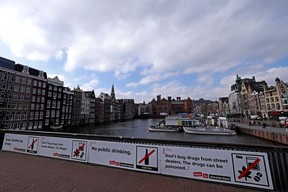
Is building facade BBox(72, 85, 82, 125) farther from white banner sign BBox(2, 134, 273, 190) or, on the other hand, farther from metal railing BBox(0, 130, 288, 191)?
metal railing BBox(0, 130, 288, 191)

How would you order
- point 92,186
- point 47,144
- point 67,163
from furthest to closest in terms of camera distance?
point 47,144 → point 67,163 → point 92,186

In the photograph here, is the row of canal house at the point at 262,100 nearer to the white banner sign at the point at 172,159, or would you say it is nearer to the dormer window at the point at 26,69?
the white banner sign at the point at 172,159

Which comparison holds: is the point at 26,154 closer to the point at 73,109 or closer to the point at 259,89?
the point at 73,109

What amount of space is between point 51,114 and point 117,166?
51.8 meters

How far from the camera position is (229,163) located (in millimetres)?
4992

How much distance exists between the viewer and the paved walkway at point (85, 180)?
4.67 metres

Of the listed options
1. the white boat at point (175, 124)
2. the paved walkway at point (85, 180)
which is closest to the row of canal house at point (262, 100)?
the white boat at point (175, 124)

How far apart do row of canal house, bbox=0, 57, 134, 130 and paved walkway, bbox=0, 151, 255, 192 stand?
133ft

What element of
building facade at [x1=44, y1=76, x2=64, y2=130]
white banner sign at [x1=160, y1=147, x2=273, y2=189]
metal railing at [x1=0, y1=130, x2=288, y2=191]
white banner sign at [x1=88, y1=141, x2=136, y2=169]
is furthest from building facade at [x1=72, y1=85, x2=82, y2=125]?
white banner sign at [x1=160, y1=147, x2=273, y2=189]

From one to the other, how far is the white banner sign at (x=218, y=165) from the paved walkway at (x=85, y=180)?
10.0 inches

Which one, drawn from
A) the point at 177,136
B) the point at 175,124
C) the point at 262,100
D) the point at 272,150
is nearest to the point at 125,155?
the point at 272,150

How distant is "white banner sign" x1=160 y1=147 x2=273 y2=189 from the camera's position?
463 centimetres

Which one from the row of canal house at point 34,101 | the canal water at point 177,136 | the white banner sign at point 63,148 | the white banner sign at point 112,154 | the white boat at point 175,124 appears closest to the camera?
the white banner sign at point 112,154

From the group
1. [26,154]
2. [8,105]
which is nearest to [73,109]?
[8,105]
